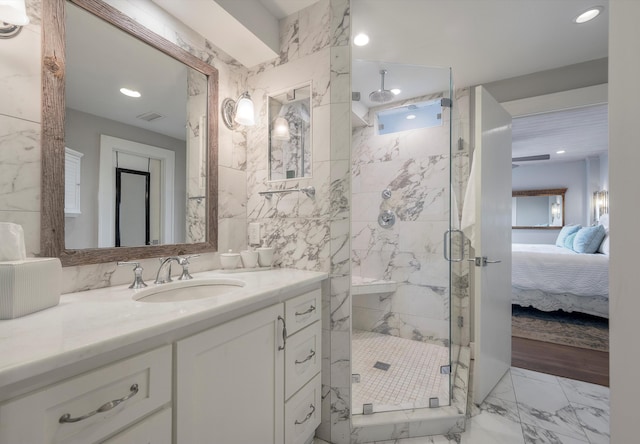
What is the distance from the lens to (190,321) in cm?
83

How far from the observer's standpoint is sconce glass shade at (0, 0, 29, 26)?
867mm

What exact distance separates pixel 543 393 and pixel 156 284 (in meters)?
2.60

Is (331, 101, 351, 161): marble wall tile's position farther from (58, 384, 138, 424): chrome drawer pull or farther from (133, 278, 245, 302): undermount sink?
(58, 384, 138, 424): chrome drawer pull

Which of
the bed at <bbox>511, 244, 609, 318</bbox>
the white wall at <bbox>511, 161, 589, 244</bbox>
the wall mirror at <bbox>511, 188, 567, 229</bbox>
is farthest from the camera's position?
the wall mirror at <bbox>511, 188, 567, 229</bbox>

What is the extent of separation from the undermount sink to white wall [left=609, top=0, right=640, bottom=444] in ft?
4.04

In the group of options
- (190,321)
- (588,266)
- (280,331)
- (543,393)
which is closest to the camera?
(190,321)

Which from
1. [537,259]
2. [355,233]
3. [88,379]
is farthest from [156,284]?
[537,259]

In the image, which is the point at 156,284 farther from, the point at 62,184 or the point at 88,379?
the point at 88,379

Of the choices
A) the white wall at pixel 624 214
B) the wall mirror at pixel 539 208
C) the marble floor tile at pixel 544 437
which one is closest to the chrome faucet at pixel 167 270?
the white wall at pixel 624 214

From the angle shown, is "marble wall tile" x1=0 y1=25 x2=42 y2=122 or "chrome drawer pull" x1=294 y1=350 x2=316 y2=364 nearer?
"marble wall tile" x1=0 y1=25 x2=42 y2=122

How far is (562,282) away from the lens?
349 cm

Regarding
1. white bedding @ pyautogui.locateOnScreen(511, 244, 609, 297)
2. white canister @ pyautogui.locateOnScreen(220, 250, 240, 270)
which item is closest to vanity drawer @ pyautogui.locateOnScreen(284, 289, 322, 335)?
white canister @ pyautogui.locateOnScreen(220, 250, 240, 270)

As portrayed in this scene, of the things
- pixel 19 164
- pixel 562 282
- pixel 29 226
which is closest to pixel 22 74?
pixel 19 164

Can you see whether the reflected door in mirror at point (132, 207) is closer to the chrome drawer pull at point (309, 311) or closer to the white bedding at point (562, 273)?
the chrome drawer pull at point (309, 311)
